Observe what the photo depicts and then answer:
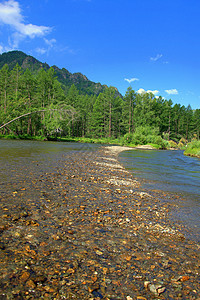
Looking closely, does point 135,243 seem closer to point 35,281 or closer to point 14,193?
point 35,281

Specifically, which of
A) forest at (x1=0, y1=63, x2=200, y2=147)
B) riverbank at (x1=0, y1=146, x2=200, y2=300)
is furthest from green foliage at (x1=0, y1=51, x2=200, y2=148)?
riverbank at (x1=0, y1=146, x2=200, y2=300)

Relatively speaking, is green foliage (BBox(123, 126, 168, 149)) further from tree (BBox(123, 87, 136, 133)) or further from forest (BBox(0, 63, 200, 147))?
tree (BBox(123, 87, 136, 133))

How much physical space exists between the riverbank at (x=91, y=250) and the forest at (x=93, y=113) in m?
25.6

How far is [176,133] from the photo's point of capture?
93438 millimetres

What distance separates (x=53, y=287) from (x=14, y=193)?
358 cm

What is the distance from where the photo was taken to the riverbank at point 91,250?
2174 mm

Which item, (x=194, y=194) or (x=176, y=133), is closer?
(x=194, y=194)

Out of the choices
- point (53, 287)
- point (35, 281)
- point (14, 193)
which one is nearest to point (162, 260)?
point (53, 287)

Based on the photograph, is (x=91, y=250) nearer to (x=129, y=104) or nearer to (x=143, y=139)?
(x=143, y=139)

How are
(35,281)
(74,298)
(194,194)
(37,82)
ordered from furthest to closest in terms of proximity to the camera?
(37,82)
(194,194)
(35,281)
(74,298)

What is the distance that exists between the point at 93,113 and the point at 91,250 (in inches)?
2974

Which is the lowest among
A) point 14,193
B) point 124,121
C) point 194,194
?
point 194,194

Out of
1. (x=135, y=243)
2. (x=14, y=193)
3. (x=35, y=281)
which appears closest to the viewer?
(x=35, y=281)

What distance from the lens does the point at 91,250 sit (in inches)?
116
